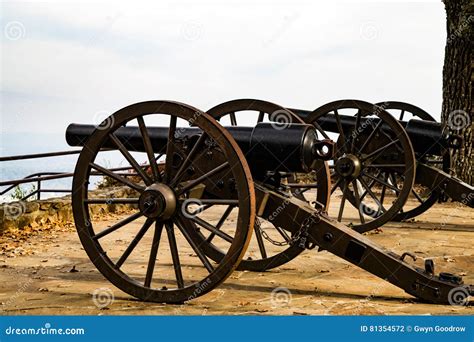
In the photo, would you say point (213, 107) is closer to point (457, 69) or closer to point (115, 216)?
point (115, 216)

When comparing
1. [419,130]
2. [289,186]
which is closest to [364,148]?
[419,130]

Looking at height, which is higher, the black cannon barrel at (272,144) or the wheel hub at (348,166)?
the black cannon barrel at (272,144)

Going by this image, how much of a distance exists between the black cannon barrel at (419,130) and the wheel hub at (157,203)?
389cm

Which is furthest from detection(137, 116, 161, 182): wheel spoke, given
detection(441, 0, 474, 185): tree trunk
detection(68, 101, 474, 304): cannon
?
detection(441, 0, 474, 185): tree trunk

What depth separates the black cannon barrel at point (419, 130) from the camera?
8.17 m

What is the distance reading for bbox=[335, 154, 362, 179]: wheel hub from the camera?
783 centimetres

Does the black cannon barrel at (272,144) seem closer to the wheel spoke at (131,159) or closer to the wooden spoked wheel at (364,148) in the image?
the wheel spoke at (131,159)

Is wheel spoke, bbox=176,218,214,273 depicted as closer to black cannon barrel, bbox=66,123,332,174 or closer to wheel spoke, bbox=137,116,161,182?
wheel spoke, bbox=137,116,161,182

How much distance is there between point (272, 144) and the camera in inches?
194

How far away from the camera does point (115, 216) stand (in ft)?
30.9

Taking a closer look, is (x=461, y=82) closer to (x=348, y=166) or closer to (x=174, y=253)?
(x=348, y=166)

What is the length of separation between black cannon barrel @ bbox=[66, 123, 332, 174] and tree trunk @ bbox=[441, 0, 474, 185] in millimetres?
7069

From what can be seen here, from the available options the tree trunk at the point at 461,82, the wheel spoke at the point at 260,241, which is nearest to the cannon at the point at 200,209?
the wheel spoke at the point at 260,241

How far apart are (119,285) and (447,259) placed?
3.33 metres
